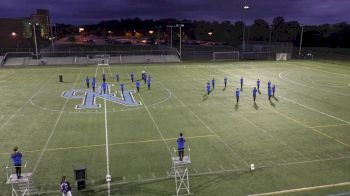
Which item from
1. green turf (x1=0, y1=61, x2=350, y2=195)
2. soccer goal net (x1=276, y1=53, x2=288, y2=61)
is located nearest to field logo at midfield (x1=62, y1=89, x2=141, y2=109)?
green turf (x1=0, y1=61, x2=350, y2=195)

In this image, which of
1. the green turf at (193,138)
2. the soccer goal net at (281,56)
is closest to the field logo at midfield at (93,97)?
the green turf at (193,138)

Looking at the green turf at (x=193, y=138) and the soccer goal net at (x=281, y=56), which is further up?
the soccer goal net at (x=281, y=56)

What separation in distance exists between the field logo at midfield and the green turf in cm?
93

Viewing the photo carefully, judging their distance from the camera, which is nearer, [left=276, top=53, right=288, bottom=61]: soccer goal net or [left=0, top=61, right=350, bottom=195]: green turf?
[left=0, top=61, right=350, bottom=195]: green turf

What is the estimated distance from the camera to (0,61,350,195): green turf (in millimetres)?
14234

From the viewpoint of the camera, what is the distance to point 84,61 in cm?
6325

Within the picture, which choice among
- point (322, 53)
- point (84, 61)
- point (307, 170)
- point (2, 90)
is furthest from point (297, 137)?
point (322, 53)

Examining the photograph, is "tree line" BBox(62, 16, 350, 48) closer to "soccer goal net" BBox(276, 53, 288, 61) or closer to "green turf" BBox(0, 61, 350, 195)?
"soccer goal net" BBox(276, 53, 288, 61)

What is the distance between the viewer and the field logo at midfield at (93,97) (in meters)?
27.9

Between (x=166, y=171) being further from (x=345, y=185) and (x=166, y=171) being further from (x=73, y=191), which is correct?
(x=345, y=185)

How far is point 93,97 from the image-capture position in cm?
3069

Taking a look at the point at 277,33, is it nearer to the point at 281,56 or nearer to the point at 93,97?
the point at 281,56

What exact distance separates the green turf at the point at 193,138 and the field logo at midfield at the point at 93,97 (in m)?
0.93

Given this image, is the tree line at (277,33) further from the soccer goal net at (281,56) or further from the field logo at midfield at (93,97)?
the field logo at midfield at (93,97)
